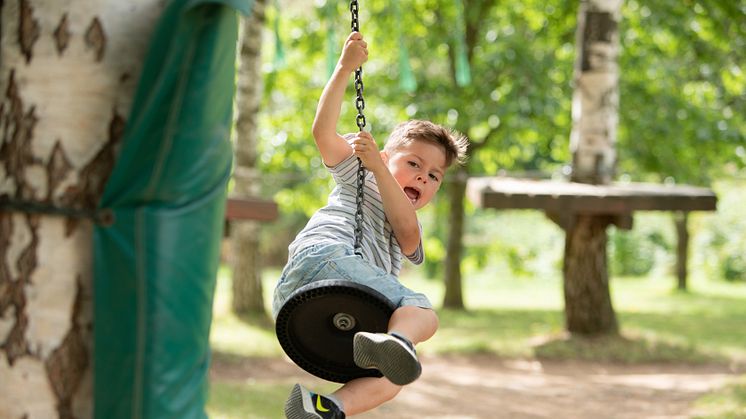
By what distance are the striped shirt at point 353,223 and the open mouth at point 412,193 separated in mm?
109

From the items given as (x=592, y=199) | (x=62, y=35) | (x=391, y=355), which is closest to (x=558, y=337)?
(x=592, y=199)

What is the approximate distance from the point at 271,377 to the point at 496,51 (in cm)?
619

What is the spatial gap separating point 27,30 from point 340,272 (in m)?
1.42

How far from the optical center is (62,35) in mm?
2000

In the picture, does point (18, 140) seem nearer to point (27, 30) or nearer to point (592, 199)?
point (27, 30)

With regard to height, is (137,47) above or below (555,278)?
above

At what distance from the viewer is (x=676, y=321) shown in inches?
505

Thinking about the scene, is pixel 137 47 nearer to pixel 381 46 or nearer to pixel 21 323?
pixel 21 323

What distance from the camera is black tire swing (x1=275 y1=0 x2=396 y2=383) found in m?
3.03

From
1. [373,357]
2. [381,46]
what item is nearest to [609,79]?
[381,46]

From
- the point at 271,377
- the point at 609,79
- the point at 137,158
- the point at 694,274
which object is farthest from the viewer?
the point at 694,274

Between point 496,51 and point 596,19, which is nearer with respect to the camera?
point 596,19

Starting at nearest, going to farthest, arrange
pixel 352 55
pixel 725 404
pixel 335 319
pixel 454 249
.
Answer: pixel 335 319 → pixel 352 55 → pixel 725 404 → pixel 454 249

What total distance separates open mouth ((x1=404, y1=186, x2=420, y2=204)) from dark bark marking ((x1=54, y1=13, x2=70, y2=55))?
5.84 feet
